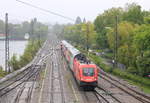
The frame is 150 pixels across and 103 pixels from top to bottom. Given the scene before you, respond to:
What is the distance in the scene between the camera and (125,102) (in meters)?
23.8

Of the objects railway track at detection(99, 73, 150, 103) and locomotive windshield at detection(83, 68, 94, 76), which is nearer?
railway track at detection(99, 73, 150, 103)

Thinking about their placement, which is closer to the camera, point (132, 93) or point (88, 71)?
point (132, 93)

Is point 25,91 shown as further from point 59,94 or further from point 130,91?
point 130,91

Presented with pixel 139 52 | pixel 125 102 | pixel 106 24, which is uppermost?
pixel 106 24

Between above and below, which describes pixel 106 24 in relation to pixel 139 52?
above

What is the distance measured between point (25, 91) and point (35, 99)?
13.8ft

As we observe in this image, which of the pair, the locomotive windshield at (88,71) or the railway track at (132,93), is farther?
the locomotive windshield at (88,71)

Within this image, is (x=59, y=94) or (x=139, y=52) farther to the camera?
(x=139, y=52)

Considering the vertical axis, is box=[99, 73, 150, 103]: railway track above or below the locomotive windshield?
below

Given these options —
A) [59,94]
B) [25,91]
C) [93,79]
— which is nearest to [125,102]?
[93,79]

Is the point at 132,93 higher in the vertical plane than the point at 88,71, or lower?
lower

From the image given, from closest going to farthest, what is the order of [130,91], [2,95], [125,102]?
[125,102], [2,95], [130,91]

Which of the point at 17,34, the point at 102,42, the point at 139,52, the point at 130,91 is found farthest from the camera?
the point at 17,34

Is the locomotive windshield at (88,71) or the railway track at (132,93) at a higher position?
the locomotive windshield at (88,71)
